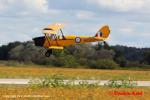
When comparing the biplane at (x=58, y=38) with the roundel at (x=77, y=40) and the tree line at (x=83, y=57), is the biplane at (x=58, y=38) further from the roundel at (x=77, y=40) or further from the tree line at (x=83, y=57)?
the tree line at (x=83, y=57)

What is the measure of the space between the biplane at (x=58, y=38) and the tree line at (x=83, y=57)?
1434 inches

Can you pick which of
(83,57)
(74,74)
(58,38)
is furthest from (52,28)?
(83,57)

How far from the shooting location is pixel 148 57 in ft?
314

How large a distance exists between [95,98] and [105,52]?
196ft

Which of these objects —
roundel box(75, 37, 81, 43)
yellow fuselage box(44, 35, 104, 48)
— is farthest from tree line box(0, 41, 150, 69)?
roundel box(75, 37, 81, 43)

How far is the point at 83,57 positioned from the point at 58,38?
160 feet

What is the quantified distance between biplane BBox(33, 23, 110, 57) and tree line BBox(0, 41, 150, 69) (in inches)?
1434

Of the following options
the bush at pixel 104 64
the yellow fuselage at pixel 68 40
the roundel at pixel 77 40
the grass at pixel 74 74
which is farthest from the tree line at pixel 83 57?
the roundel at pixel 77 40

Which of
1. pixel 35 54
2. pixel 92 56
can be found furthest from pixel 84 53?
pixel 35 54

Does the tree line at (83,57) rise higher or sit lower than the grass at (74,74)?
higher

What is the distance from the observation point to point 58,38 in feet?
125

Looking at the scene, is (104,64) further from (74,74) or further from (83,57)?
(74,74)

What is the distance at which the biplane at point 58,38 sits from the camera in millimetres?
36531

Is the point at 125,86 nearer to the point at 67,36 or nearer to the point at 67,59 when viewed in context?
the point at 67,36
